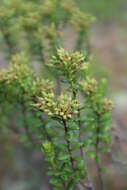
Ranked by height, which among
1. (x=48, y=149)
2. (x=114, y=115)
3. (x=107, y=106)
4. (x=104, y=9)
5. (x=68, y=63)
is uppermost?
(x=104, y=9)

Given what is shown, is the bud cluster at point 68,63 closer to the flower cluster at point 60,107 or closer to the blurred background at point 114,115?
the flower cluster at point 60,107

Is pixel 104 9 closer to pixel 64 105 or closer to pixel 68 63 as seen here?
pixel 68 63

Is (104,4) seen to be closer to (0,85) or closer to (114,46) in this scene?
(114,46)

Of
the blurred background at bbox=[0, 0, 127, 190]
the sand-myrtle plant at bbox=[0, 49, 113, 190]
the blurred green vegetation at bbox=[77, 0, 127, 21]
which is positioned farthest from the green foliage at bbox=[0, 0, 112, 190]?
the blurred green vegetation at bbox=[77, 0, 127, 21]

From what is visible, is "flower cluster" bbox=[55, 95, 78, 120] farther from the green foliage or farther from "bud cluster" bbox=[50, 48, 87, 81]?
"bud cluster" bbox=[50, 48, 87, 81]

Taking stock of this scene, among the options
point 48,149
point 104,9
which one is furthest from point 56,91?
point 104,9
